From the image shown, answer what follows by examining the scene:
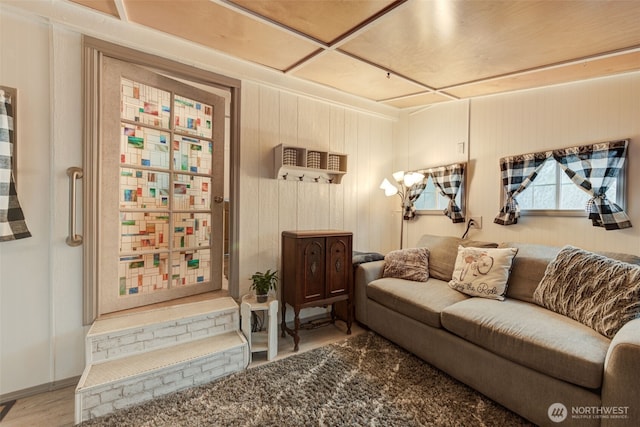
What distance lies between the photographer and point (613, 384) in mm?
1214

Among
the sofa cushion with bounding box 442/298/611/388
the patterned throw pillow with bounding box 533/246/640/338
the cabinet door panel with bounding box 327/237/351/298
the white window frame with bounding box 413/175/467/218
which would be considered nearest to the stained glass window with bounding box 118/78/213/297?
the cabinet door panel with bounding box 327/237/351/298

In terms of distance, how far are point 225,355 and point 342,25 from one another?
7.92 feet

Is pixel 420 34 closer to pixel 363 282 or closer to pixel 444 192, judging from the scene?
pixel 444 192

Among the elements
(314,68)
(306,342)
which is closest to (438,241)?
(306,342)

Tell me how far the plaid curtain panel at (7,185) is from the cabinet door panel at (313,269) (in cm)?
184

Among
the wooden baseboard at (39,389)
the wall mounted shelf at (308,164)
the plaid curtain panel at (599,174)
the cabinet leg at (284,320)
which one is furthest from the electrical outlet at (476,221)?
the wooden baseboard at (39,389)

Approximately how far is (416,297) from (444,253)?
0.75 m

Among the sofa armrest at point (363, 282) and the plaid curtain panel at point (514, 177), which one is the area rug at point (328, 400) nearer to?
the sofa armrest at point (363, 282)

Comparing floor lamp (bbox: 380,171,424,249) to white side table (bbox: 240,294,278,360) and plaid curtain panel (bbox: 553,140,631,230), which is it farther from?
white side table (bbox: 240,294,278,360)

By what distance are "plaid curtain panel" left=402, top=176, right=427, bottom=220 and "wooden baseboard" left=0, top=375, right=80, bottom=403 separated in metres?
3.37

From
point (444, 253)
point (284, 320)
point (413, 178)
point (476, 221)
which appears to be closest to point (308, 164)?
point (413, 178)

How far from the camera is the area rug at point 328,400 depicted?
1508 mm

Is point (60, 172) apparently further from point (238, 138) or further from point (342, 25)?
point (342, 25)

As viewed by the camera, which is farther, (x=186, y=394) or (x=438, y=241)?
(x=438, y=241)
